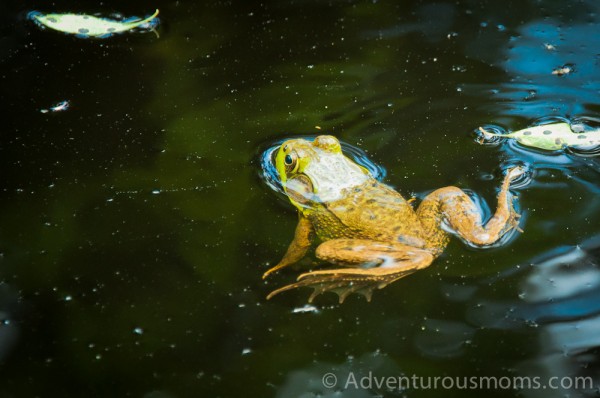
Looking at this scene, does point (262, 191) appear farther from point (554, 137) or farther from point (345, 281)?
point (554, 137)

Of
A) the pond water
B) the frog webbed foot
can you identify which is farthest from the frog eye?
the frog webbed foot

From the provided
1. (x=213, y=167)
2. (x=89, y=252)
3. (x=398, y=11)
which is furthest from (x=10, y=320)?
(x=398, y=11)

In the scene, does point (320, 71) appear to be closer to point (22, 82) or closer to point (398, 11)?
point (398, 11)

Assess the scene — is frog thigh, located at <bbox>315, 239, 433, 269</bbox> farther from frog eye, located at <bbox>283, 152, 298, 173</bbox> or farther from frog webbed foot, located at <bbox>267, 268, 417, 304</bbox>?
frog eye, located at <bbox>283, 152, 298, 173</bbox>

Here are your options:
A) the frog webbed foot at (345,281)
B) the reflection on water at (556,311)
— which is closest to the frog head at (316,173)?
the frog webbed foot at (345,281)

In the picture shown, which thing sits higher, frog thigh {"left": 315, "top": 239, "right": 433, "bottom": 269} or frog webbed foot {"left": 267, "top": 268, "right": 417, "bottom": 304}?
frog thigh {"left": 315, "top": 239, "right": 433, "bottom": 269}

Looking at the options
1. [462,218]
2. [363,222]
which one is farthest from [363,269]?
[462,218]

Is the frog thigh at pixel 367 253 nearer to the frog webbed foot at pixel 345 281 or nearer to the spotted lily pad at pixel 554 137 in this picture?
the frog webbed foot at pixel 345 281
